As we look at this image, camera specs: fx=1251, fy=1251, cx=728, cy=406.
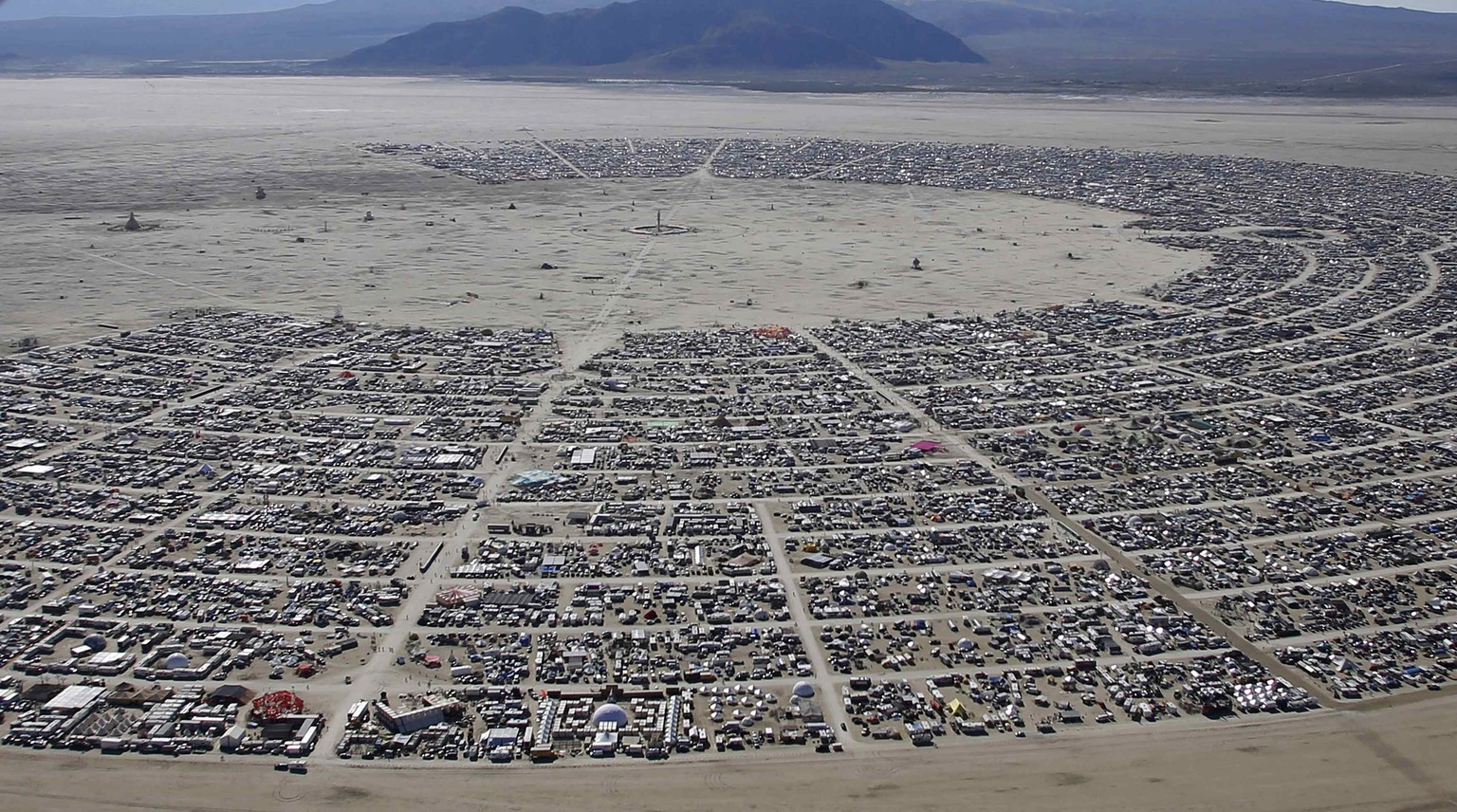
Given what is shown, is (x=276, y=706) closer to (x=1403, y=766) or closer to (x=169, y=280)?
(x=1403, y=766)

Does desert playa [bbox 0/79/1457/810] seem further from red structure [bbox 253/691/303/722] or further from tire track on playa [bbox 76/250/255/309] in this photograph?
tire track on playa [bbox 76/250/255/309]

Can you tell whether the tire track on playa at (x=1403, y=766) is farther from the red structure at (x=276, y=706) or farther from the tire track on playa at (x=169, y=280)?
the tire track on playa at (x=169, y=280)

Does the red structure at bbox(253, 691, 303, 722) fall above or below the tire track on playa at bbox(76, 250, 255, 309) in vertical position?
below

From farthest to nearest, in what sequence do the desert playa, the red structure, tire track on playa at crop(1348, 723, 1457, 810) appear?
the red structure < the desert playa < tire track on playa at crop(1348, 723, 1457, 810)

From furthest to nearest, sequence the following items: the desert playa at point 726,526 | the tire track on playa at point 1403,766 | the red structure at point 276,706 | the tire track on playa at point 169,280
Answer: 1. the tire track on playa at point 169,280
2. the red structure at point 276,706
3. the desert playa at point 726,526
4. the tire track on playa at point 1403,766

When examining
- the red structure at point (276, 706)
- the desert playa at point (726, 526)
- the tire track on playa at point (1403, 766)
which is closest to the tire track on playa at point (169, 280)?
the desert playa at point (726, 526)

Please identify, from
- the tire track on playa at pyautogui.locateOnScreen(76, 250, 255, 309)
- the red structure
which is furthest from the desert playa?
the tire track on playa at pyautogui.locateOnScreen(76, 250, 255, 309)

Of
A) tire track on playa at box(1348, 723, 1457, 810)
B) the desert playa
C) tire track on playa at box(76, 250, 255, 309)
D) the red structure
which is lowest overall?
tire track on playa at box(1348, 723, 1457, 810)

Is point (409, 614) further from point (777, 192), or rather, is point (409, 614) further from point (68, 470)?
point (777, 192)
